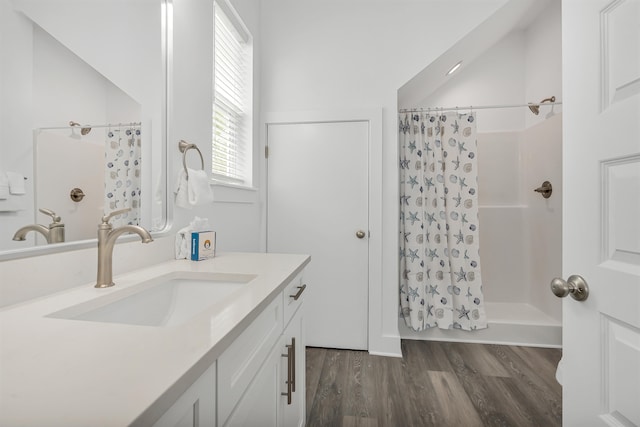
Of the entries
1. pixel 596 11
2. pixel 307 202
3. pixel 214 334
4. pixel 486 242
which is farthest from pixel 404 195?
pixel 214 334

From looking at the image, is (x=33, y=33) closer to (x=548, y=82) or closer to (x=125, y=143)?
(x=125, y=143)

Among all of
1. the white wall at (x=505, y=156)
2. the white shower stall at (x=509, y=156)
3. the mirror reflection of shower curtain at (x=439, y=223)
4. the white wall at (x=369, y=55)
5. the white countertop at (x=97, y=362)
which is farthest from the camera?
the white wall at (x=505, y=156)

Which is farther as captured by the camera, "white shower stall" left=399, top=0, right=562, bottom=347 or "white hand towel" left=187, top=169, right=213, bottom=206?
"white shower stall" left=399, top=0, right=562, bottom=347

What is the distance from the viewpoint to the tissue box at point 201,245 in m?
1.30

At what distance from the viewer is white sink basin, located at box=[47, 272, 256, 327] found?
830 mm

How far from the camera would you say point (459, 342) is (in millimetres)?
2523

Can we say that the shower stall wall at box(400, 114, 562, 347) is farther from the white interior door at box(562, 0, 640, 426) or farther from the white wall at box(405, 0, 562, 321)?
the white interior door at box(562, 0, 640, 426)

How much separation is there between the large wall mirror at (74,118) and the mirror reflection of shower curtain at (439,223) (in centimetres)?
190

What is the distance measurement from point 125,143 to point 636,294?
144 cm

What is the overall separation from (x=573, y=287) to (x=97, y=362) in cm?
102

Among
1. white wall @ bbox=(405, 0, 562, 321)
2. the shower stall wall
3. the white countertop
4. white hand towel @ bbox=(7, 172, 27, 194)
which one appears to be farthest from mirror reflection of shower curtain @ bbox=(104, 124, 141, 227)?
white wall @ bbox=(405, 0, 562, 321)

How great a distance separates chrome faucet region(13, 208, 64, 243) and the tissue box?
0.47m

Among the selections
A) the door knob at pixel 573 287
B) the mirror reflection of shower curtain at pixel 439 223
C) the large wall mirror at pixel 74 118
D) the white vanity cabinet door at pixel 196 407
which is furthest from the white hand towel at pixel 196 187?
the mirror reflection of shower curtain at pixel 439 223

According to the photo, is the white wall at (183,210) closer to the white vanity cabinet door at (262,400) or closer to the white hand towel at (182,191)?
the white hand towel at (182,191)
